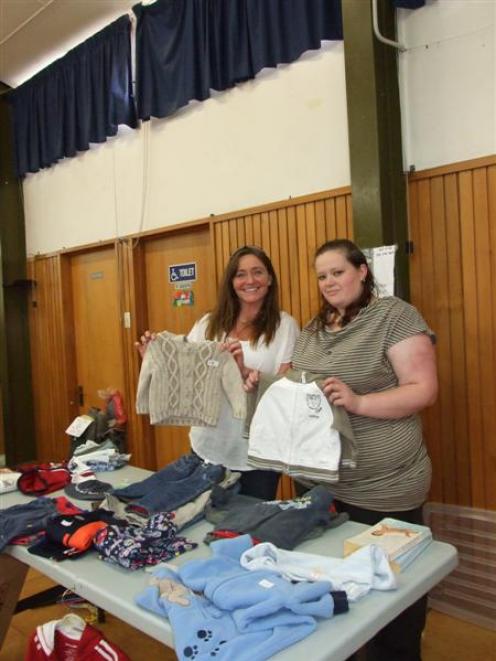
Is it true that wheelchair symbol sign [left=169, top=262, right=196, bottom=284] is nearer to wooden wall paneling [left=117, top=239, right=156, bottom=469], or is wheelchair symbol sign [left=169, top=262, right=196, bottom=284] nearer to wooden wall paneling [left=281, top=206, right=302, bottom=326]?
wooden wall paneling [left=117, top=239, right=156, bottom=469]

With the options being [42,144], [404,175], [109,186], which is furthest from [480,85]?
[42,144]

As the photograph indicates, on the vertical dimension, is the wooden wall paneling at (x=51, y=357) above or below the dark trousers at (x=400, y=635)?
above

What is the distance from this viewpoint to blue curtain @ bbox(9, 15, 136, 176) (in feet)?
14.3

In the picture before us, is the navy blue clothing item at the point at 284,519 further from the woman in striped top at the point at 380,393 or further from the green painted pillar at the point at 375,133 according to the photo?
the green painted pillar at the point at 375,133

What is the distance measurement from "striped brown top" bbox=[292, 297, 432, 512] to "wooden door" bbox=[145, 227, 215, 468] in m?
2.20

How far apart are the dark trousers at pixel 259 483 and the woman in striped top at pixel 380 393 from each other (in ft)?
1.03

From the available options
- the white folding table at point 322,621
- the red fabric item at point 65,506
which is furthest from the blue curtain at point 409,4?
the red fabric item at point 65,506

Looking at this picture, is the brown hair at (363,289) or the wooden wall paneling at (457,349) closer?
the brown hair at (363,289)

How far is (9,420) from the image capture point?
5.62m

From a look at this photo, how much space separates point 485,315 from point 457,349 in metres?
0.22

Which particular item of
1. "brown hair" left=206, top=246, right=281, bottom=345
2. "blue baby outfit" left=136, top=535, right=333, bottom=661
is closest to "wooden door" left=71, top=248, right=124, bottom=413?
"brown hair" left=206, top=246, right=281, bottom=345

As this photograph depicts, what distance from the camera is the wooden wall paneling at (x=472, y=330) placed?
2693 mm

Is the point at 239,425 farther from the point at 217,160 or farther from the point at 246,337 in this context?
the point at 217,160

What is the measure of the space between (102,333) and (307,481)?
3469 millimetres
